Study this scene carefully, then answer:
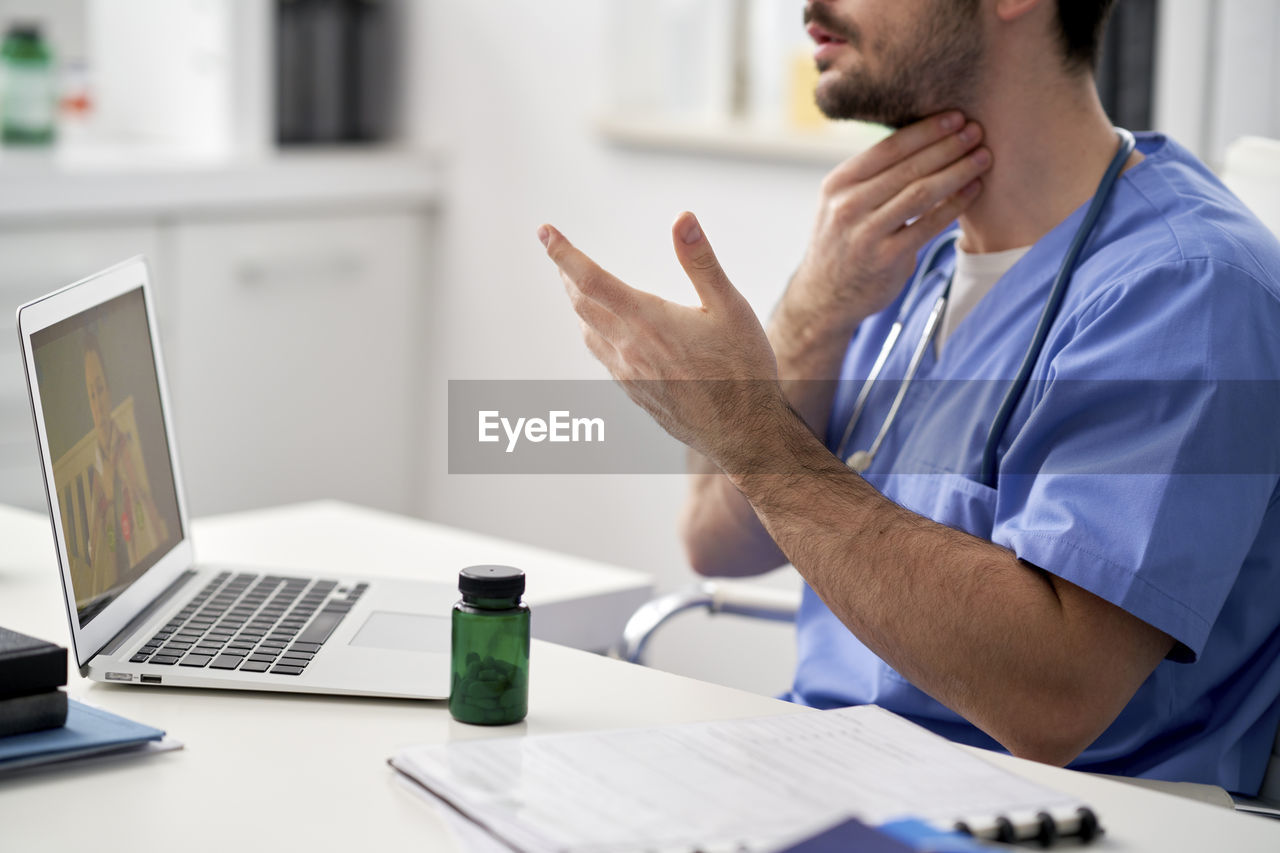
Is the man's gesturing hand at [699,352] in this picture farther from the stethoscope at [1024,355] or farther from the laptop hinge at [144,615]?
the laptop hinge at [144,615]

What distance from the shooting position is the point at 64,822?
2.67 feet

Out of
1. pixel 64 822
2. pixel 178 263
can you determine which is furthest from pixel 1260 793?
pixel 178 263

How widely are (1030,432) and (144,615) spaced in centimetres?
69

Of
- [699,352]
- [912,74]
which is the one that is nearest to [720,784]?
[699,352]

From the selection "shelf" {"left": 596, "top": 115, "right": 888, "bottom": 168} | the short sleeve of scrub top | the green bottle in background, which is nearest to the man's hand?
the short sleeve of scrub top

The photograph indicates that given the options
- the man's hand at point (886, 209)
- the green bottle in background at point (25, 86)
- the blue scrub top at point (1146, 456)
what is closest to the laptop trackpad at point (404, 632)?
the blue scrub top at point (1146, 456)

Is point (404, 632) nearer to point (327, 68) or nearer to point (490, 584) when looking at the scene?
point (490, 584)

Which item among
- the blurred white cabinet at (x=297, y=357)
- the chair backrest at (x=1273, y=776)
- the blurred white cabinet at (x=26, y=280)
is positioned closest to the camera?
the chair backrest at (x=1273, y=776)

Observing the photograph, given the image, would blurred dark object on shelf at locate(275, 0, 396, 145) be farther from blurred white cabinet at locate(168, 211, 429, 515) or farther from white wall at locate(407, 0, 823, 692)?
blurred white cabinet at locate(168, 211, 429, 515)

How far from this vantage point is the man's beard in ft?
4.85

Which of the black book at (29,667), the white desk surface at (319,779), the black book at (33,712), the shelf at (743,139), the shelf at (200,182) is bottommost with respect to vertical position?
the white desk surface at (319,779)

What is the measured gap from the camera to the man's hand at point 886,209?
149cm

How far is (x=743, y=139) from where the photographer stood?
251cm

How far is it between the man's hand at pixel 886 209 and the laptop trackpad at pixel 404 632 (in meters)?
0.60
